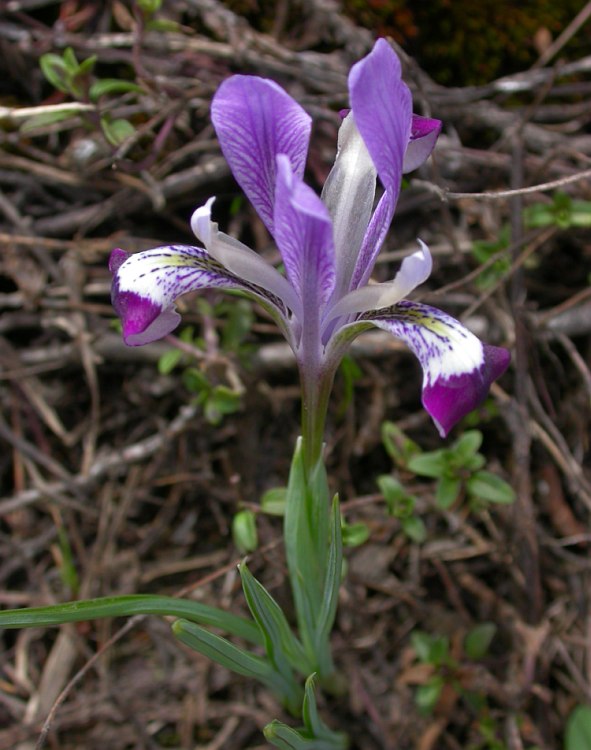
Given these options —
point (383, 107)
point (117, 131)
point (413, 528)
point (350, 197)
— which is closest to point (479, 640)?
point (413, 528)

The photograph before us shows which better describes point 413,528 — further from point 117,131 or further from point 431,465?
point 117,131

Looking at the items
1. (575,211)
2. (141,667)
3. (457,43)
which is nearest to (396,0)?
(457,43)

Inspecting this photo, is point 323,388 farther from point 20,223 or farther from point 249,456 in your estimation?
point 20,223

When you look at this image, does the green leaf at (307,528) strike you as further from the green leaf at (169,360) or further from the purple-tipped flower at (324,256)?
the green leaf at (169,360)

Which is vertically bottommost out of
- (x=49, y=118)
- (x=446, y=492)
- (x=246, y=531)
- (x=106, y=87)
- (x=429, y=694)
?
(x=429, y=694)

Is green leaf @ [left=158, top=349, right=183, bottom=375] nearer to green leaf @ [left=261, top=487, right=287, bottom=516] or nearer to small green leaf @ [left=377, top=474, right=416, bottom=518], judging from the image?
green leaf @ [left=261, top=487, right=287, bottom=516]

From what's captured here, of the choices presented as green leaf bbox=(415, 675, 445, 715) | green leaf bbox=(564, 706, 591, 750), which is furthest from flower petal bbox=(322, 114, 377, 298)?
green leaf bbox=(564, 706, 591, 750)
